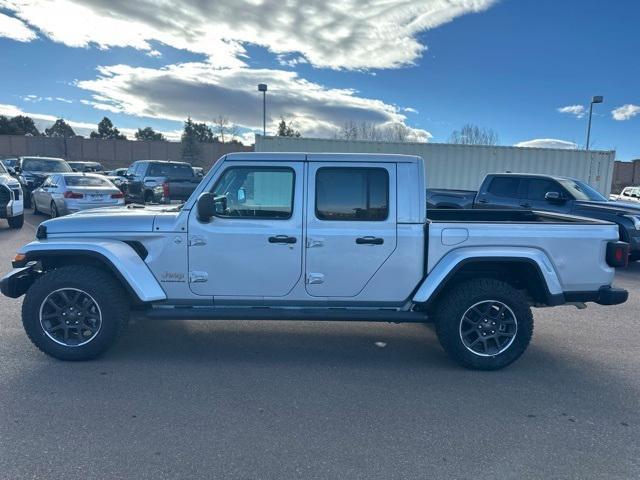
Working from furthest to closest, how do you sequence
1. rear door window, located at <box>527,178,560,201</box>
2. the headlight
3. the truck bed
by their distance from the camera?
rear door window, located at <box>527,178,560,201</box>
the headlight
the truck bed

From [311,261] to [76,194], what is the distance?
1073 centimetres

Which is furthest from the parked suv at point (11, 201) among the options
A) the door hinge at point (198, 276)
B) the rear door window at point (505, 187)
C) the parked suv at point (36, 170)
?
the rear door window at point (505, 187)

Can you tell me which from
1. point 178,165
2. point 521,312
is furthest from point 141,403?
point 178,165

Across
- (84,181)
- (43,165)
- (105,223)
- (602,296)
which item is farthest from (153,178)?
(602,296)

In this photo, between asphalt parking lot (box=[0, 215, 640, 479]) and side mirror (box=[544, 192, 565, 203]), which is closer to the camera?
asphalt parking lot (box=[0, 215, 640, 479])

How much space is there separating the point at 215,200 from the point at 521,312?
118 inches

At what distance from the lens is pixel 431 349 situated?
4.82m

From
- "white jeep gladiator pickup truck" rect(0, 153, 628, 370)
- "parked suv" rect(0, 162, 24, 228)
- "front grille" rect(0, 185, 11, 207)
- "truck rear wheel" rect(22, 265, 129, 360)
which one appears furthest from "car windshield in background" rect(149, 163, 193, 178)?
"truck rear wheel" rect(22, 265, 129, 360)

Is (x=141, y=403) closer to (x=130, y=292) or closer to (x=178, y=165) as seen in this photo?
(x=130, y=292)

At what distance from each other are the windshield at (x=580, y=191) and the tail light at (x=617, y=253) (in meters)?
6.26

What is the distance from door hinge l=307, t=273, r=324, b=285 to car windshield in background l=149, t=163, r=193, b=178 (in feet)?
42.5

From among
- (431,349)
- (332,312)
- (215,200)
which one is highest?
(215,200)

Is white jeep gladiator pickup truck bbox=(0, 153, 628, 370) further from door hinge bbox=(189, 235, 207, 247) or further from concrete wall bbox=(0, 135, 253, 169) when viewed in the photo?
concrete wall bbox=(0, 135, 253, 169)

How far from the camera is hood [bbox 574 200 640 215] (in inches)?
358
